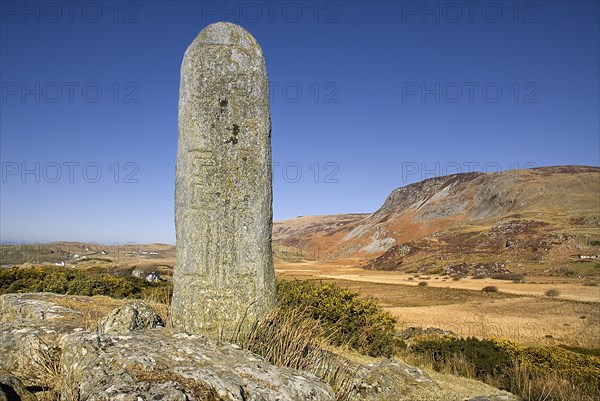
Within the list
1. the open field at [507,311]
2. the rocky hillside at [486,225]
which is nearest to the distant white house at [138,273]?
the open field at [507,311]

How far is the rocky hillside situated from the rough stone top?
47829 mm

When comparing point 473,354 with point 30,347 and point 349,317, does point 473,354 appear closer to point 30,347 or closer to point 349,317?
point 349,317

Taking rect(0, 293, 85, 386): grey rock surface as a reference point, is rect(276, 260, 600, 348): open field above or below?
below

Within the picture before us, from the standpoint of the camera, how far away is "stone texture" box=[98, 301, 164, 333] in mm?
5176

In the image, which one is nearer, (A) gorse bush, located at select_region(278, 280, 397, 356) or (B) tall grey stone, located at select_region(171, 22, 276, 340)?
(B) tall grey stone, located at select_region(171, 22, 276, 340)

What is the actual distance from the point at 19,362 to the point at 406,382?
525 cm

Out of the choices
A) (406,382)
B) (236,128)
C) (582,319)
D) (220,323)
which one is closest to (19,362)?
(220,323)

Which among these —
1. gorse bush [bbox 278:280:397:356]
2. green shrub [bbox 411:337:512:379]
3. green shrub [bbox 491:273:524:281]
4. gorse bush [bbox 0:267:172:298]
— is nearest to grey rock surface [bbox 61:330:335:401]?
gorse bush [bbox 278:280:397:356]

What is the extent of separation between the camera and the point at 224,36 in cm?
603

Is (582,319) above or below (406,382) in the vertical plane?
below

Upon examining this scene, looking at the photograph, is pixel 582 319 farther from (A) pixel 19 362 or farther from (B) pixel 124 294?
(A) pixel 19 362

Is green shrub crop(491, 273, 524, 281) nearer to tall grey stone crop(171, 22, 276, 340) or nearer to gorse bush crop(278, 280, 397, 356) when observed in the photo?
gorse bush crop(278, 280, 397, 356)

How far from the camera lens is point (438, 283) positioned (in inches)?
1559

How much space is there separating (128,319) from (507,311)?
22096mm
